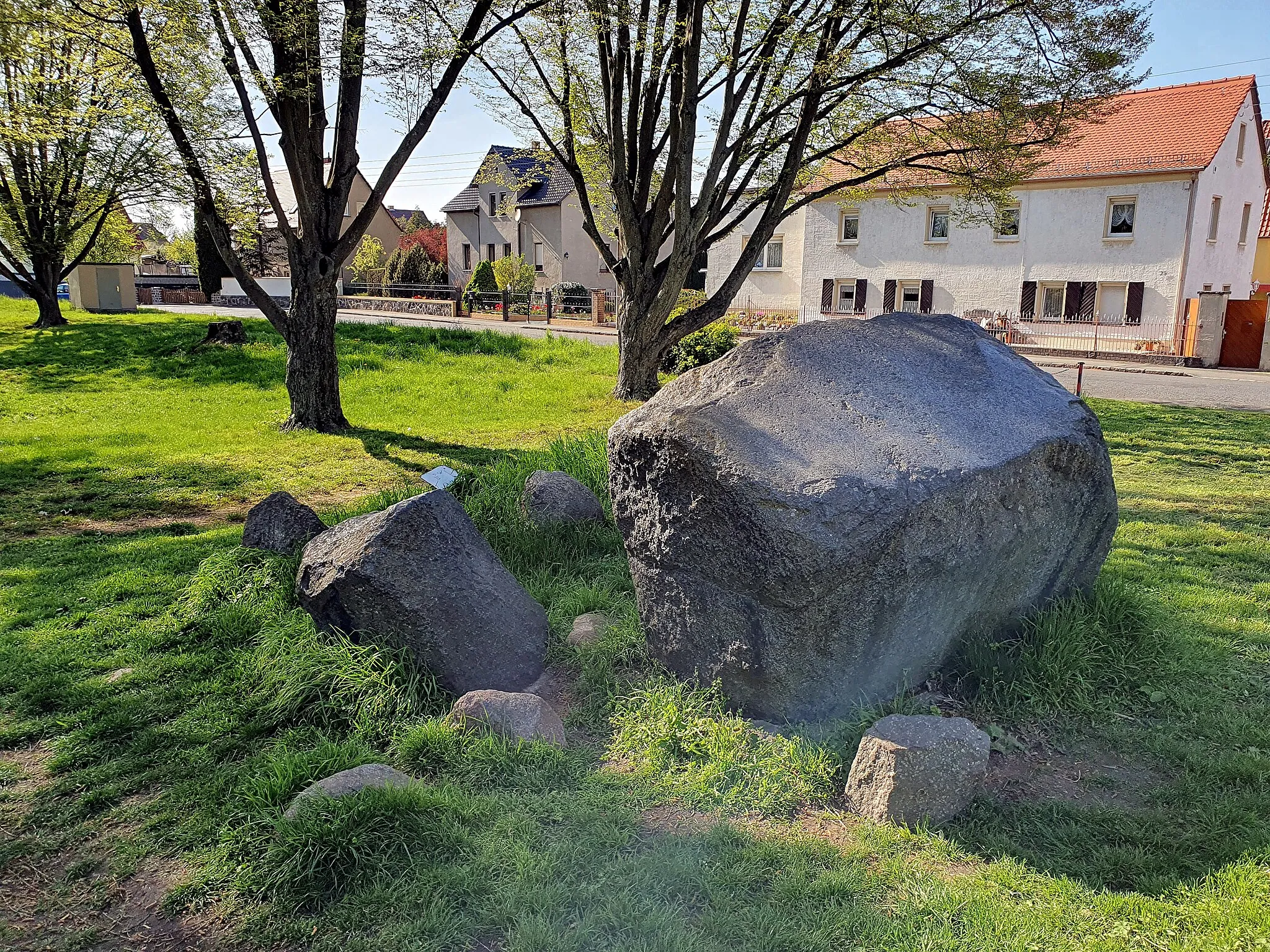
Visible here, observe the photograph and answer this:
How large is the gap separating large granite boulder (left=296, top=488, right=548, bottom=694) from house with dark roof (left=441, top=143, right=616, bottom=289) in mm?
37376

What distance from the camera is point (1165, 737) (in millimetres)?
4012

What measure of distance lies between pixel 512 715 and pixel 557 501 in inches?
104

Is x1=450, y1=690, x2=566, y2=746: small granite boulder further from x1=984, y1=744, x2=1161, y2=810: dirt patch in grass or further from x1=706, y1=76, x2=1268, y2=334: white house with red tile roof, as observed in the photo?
x1=706, y1=76, x2=1268, y2=334: white house with red tile roof

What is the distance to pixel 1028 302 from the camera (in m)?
28.1

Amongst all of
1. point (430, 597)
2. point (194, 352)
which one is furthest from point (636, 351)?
point (430, 597)

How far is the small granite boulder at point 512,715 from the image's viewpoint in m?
3.99

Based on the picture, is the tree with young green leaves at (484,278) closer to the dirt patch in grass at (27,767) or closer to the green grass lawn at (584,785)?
the green grass lawn at (584,785)

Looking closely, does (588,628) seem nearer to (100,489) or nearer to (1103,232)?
(100,489)

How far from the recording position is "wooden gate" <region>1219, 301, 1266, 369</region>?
70.5 ft

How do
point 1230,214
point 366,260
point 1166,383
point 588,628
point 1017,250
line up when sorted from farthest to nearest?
point 366,260
point 1230,214
point 1017,250
point 1166,383
point 588,628

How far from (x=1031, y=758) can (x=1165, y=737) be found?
0.64 metres

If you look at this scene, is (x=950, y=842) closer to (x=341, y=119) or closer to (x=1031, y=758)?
(x=1031, y=758)

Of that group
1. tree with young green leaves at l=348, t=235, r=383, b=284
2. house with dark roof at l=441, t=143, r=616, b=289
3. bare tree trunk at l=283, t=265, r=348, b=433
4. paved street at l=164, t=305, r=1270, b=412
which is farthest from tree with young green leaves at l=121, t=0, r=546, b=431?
tree with young green leaves at l=348, t=235, r=383, b=284


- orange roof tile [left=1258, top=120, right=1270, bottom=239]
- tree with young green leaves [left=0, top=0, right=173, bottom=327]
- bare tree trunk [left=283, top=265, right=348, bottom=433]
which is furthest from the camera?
orange roof tile [left=1258, top=120, right=1270, bottom=239]
